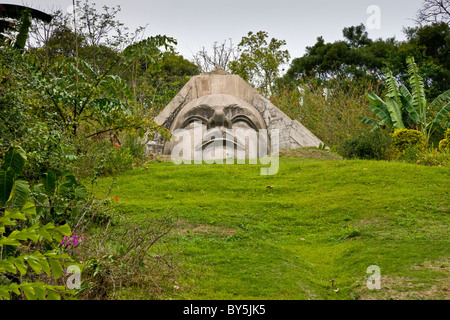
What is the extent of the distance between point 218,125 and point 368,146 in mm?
4964

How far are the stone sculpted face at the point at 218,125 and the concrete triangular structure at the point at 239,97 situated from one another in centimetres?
44

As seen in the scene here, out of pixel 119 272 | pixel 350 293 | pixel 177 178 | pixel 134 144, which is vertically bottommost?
pixel 350 293

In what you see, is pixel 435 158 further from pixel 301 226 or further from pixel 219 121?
pixel 301 226

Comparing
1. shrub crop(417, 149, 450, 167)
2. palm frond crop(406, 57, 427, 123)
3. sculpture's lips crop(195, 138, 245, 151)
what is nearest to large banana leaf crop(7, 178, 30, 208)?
sculpture's lips crop(195, 138, 245, 151)

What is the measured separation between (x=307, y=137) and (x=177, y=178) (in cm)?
628

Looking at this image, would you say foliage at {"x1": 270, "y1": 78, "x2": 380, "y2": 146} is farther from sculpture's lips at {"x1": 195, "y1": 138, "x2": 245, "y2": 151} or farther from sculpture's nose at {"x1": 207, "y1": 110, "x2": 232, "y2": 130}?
sculpture's lips at {"x1": 195, "y1": 138, "x2": 245, "y2": 151}

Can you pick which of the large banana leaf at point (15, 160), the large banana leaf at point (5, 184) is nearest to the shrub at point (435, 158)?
the large banana leaf at point (15, 160)

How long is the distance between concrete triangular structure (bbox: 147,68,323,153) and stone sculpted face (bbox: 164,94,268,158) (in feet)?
1.43

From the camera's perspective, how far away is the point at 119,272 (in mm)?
5141

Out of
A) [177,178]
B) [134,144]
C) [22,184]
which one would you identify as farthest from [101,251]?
[134,144]

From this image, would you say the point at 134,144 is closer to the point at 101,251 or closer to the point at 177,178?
the point at 177,178

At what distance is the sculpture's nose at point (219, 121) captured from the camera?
15.7 m

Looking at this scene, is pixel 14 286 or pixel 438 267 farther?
pixel 438 267

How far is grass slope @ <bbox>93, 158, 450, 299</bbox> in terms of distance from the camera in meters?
5.77
